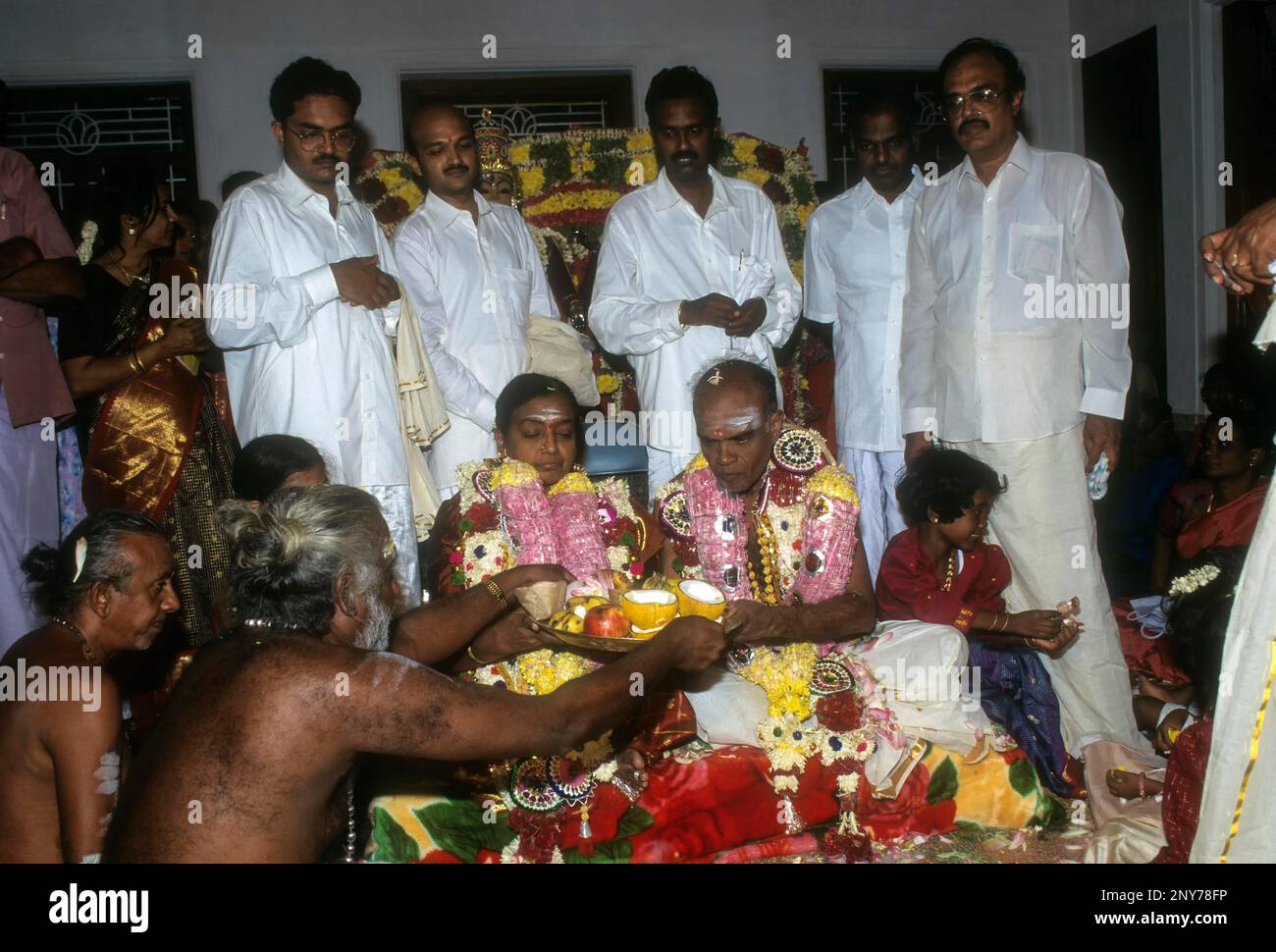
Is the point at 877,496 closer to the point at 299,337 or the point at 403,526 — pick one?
the point at 403,526

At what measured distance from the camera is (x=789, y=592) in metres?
4.12

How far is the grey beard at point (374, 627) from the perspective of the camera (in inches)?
107

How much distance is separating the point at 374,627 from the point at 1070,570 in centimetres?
294

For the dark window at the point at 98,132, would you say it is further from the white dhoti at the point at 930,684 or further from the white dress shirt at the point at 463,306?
the white dhoti at the point at 930,684

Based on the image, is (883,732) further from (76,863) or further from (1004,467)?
(76,863)

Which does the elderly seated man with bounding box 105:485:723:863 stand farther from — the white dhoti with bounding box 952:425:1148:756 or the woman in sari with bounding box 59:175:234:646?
the white dhoti with bounding box 952:425:1148:756

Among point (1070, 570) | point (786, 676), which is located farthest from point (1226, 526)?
point (786, 676)

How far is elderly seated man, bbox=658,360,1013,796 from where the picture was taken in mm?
3928

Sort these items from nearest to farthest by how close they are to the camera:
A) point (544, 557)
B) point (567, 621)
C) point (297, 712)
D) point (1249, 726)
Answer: point (1249, 726), point (297, 712), point (567, 621), point (544, 557)

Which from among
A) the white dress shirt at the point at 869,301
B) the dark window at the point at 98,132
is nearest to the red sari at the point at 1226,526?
the white dress shirt at the point at 869,301

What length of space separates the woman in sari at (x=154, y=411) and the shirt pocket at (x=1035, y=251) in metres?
3.42

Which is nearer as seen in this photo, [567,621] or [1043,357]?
[567,621]

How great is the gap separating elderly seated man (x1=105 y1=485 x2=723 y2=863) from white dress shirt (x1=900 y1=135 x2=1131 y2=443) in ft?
8.36

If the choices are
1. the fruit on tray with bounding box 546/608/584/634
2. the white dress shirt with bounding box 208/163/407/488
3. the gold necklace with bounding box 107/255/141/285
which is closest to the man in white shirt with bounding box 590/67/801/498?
the white dress shirt with bounding box 208/163/407/488
